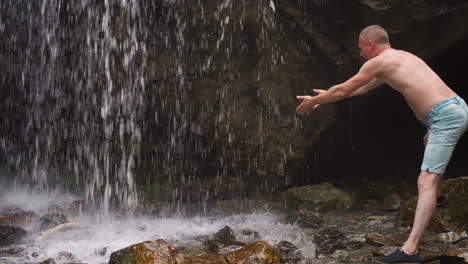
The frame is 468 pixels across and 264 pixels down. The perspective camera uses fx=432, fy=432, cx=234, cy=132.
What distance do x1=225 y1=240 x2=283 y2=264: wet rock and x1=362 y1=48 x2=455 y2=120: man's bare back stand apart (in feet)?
6.07

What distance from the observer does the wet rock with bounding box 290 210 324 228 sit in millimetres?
5648

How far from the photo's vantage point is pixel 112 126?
7.76 metres

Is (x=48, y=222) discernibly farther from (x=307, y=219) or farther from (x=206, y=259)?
(x=307, y=219)

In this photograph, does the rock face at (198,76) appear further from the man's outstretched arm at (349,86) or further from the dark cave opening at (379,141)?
the man's outstretched arm at (349,86)

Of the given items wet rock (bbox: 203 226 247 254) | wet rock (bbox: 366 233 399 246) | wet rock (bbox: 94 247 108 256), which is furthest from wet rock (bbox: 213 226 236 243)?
wet rock (bbox: 366 233 399 246)

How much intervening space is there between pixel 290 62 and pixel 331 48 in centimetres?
68

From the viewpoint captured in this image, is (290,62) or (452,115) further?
(290,62)

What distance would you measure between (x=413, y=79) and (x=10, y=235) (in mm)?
4778

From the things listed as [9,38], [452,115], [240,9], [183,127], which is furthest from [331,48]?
[9,38]

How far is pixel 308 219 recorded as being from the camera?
575 cm

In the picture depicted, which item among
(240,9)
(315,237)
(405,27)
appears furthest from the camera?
(240,9)

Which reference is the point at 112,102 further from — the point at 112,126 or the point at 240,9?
the point at 240,9

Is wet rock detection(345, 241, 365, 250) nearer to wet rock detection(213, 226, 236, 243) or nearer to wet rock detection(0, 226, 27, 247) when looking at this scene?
wet rock detection(213, 226, 236, 243)

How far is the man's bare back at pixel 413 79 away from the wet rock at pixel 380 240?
54.8 inches
